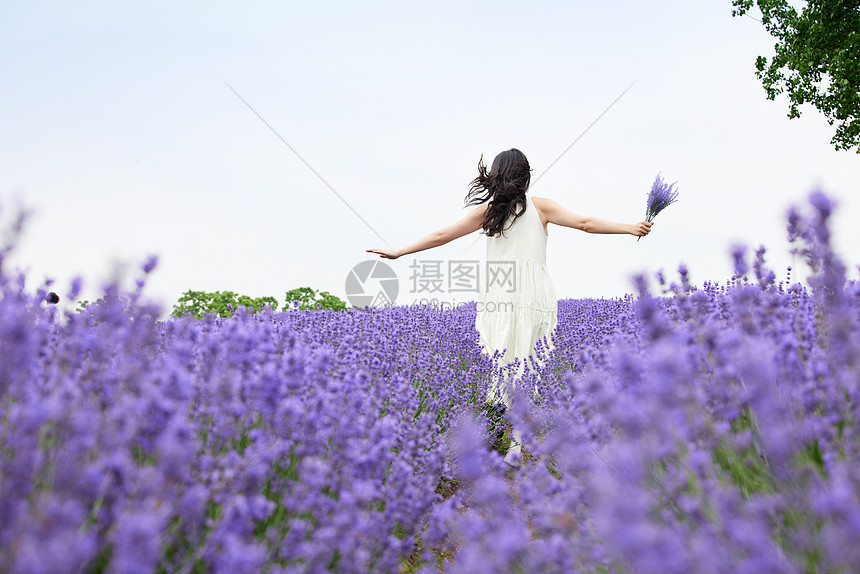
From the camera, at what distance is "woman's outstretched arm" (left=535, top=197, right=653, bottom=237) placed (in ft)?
13.0

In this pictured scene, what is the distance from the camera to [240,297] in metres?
7.18

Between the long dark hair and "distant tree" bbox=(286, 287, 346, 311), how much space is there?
366cm

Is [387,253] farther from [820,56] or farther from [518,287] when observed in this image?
[820,56]

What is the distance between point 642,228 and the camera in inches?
155

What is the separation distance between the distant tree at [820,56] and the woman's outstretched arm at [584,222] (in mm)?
7406

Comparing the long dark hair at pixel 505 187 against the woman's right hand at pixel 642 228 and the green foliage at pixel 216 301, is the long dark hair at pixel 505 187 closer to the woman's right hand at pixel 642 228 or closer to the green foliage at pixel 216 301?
the woman's right hand at pixel 642 228

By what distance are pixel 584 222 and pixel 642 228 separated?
44 centimetres

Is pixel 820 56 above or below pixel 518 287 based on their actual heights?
above

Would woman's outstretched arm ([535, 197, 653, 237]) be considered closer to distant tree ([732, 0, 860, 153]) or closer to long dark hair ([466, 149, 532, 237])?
long dark hair ([466, 149, 532, 237])

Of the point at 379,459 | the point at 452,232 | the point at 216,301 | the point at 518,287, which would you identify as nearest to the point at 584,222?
the point at 518,287

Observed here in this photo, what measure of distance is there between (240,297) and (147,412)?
19.7 ft

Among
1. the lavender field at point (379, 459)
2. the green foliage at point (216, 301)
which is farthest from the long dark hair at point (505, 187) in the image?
the green foliage at point (216, 301)

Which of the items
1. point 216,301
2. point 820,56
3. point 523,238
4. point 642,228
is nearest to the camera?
point 642,228

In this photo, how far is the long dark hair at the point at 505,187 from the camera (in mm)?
4344
